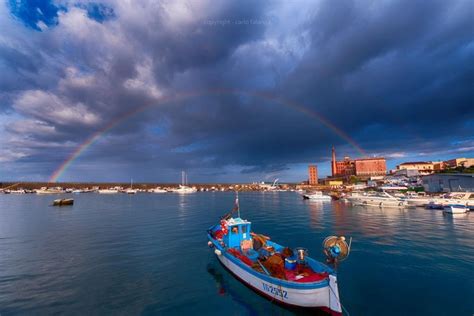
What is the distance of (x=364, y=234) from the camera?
35.5 m

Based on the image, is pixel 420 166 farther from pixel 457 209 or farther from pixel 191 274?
pixel 191 274

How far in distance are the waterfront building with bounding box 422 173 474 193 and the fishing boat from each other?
8759 cm

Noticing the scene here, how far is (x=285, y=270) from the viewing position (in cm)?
1580

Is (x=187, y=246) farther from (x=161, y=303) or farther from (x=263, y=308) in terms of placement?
(x=263, y=308)

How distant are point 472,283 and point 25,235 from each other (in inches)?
2225

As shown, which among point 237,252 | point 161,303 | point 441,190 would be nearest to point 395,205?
point 441,190

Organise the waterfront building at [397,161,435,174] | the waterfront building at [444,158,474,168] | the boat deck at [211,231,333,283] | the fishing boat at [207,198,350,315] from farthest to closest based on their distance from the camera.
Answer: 1. the waterfront building at [397,161,435,174]
2. the waterfront building at [444,158,474,168]
3. the boat deck at [211,231,333,283]
4. the fishing boat at [207,198,350,315]

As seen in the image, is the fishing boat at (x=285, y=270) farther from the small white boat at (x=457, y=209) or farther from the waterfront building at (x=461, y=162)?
the waterfront building at (x=461, y=162)

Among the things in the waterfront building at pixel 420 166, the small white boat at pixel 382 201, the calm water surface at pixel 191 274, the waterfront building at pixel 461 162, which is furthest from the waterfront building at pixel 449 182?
the waterfront building at pixel 420 166

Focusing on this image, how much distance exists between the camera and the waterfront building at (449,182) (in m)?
75.8

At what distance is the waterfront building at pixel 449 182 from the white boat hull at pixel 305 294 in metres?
89.7

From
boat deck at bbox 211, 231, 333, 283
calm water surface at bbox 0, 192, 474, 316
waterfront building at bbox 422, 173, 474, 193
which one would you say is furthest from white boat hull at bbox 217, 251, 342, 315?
waterfront building at bbox 422, 173, 474, 193

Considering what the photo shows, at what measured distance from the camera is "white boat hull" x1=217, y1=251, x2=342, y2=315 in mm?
12337

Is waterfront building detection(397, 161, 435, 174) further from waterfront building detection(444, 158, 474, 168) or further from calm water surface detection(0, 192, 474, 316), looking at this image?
calm water surface detection(0, 192, 474, 316)
